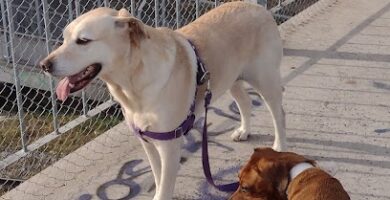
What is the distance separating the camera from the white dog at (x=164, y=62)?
3.03 meters

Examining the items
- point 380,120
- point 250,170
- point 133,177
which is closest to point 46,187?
point 133,177

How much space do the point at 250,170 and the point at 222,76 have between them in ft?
3.34

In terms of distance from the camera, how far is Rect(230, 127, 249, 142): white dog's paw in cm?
433

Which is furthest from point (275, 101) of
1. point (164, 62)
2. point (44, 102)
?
point (44, 102)

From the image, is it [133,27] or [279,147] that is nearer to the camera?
[133,27]

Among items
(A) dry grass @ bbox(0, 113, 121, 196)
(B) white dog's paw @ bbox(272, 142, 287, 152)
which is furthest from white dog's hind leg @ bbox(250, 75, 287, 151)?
(A) dry grass @ bbox(0, 113, 121, 196)

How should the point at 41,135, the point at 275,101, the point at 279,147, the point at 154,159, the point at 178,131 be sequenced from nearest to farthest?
the point at 178,131, the point at 154,159, the point at 275,101, the point at 279,147, the point at 41,135

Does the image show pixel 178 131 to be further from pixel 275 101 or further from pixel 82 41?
pixel 275 101

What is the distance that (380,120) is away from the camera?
4547 millimetres

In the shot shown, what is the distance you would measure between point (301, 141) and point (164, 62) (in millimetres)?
1467

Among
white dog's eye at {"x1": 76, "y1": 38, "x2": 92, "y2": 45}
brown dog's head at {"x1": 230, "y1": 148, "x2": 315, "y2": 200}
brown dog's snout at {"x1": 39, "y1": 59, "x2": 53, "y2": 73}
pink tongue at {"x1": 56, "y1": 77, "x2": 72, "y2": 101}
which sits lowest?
brown dog's head at {"x1": 230, "y1": 148, "x2": 315, "y2": 200}

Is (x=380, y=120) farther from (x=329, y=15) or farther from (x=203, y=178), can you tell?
(x=329, y=15)

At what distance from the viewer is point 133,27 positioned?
3070 millimetres

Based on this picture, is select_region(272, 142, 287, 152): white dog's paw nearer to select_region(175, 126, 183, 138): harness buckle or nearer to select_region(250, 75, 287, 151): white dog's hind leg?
select_region(250, 75, 287, 151): white dog's hind leg
